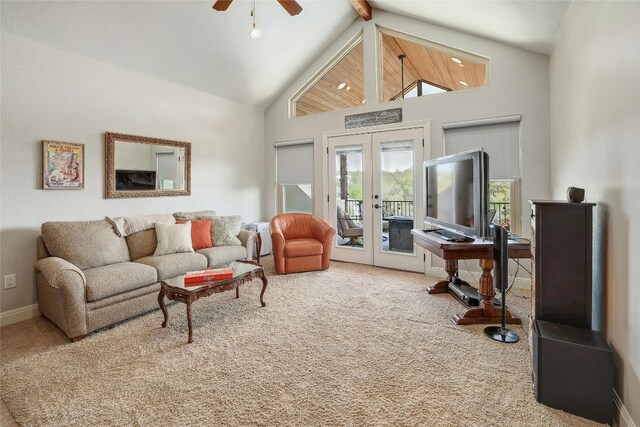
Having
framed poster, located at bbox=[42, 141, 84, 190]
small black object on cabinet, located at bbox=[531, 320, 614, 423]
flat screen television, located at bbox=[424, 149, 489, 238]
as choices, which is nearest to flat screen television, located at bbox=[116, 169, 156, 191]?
framed poster, located at bbox=[42, 141, 84, 190]

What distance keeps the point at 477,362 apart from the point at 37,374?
9.82 feet

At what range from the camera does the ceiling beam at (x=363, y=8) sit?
4.20 meters

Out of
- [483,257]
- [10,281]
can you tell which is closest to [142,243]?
[10,281]

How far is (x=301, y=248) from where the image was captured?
438cm

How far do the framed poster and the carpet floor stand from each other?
1670 millimetres

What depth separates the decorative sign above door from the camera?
4.57 m

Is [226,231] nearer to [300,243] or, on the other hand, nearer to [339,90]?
[300,243]

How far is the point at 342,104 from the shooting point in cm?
517

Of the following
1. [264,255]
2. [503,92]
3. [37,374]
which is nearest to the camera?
[37,374]

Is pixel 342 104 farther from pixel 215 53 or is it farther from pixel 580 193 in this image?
pixel 580 193

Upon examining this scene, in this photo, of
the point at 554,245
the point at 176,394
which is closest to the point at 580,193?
the point at 554,245

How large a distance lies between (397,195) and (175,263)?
3161 millimetres

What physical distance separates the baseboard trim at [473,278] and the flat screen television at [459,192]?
975mm

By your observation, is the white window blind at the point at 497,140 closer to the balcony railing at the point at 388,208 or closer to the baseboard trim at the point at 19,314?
the balcony railing at the point at 388,208
